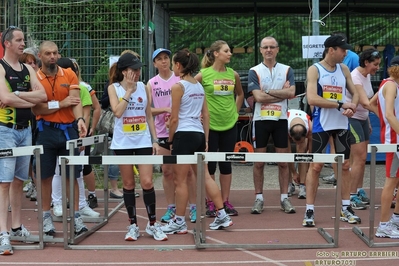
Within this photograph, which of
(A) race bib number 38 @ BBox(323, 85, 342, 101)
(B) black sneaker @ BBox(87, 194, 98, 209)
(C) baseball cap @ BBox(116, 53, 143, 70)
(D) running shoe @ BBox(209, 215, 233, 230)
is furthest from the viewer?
(B) black sneaker @ BBox(87, 194, 98, 209)

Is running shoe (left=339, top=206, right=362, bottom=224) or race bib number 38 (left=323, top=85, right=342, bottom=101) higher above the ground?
race bib number 38 (left=323, top=85, right=342, bottom=101)

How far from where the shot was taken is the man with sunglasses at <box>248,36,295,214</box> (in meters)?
9.00

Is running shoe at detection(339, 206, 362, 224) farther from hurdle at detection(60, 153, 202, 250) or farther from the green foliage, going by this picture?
the green foliage

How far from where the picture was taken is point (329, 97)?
8.20 metres

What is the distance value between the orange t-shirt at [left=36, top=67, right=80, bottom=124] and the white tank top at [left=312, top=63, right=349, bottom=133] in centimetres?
274

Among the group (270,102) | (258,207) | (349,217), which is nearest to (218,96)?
(270,102)

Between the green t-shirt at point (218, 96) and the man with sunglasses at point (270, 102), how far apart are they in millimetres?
415

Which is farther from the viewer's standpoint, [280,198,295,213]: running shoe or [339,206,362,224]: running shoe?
[280,198,295,213]: running shoe

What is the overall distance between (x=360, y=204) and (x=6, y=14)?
7256 millimetres

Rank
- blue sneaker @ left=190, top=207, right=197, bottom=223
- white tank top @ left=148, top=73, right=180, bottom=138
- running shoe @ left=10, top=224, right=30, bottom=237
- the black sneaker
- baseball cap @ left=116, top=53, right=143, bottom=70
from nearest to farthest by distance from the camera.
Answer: baseball cap @ left=116, top=53, right=143, bottom=70
running shoe @ left=10, top=224, right=30, bottom=237
blue sneaker @ left=190, top=207, right=197, bottom=223
white tank top @ left=148, top=73, right=180, bottom=138
the black sneaker

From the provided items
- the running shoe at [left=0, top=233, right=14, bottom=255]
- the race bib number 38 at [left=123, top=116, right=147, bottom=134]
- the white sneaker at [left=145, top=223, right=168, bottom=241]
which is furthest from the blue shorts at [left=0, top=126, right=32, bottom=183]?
the white sneaker at [left=145, top=223, right=168, bottom=241]

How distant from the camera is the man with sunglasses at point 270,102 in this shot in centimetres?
900

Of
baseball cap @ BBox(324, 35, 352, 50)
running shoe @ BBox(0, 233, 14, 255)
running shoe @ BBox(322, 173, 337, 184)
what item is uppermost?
baseball cap @ BBox(324, 35, 352, 50)

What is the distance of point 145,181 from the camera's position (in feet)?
24.3
